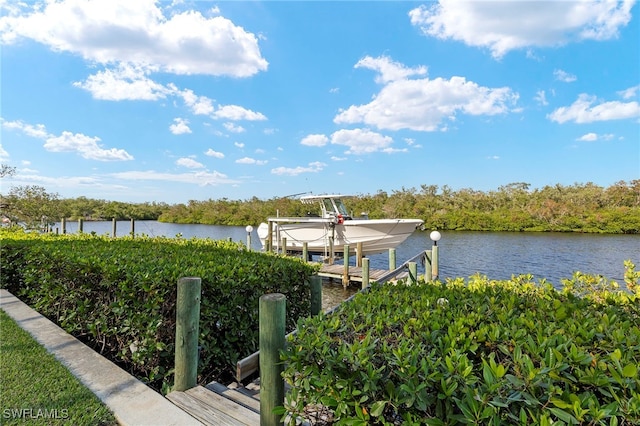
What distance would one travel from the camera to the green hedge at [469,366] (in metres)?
1.25

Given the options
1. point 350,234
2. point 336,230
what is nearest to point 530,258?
point 350,234

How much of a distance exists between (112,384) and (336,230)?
11.4m

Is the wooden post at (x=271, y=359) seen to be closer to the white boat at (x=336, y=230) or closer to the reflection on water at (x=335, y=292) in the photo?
the reflection on water at (x=335, y=292)

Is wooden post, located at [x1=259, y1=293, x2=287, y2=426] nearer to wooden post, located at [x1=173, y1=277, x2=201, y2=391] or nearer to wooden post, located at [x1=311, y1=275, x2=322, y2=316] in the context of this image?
wooden post, located at [x1=173, y1=277, x2=201, y2=391]

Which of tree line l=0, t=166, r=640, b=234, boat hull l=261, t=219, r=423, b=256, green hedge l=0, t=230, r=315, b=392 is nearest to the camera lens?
green hedge l=0, t=230, r=315, b=392

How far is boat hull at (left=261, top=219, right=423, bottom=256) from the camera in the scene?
13148 millimetres

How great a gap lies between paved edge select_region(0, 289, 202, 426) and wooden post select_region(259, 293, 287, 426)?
63cm

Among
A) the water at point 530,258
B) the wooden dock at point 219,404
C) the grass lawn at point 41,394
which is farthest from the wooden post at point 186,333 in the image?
the water at point 530,258

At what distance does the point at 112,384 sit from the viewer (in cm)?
268

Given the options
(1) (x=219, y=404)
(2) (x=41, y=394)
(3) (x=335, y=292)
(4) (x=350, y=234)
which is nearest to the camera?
(1) (x=219, y=404)

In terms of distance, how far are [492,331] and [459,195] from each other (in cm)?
4421

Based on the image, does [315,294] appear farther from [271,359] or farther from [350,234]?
[350,234]

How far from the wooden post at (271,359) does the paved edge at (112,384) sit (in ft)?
2.08

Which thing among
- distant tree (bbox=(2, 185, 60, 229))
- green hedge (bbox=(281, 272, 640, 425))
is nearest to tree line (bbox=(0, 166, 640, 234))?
distant tree (bbox=(2, 185, 60, 229))
